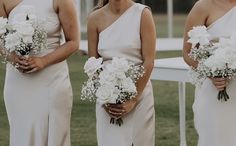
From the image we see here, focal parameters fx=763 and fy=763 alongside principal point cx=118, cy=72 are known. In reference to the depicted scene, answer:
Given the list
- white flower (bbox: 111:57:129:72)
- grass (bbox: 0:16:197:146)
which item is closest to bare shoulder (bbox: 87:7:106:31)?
white flower (bbox: 111:57:129:72)

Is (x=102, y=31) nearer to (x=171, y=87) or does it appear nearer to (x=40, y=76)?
(x=40, y=76)

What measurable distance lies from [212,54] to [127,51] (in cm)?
66

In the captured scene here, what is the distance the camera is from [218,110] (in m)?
5.38

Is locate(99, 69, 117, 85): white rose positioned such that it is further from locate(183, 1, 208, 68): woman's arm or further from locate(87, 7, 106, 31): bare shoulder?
locate(183, 1, 208, 68): woman's arm

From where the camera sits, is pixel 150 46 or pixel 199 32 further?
pixel 150 46

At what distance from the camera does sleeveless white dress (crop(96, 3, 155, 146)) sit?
5.55 m

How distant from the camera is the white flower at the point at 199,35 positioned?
17.0 feet

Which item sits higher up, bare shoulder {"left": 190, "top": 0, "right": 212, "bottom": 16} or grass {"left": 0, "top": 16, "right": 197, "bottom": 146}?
bare shoulder {"left": 190, "top": 0, "right": 212, "bottom": 16}

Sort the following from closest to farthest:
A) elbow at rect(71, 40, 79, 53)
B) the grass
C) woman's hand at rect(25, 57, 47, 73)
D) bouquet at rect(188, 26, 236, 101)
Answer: bouquet at rect(188, 26, 236, 101) < woman's hand at rect(25, 57, 47, 73) < elbow at rect(71, 40, 79, 53) < the grass

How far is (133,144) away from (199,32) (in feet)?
3.43

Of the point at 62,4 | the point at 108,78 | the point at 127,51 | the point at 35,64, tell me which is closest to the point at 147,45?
the point at 127,51

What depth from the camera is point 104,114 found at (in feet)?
18.4

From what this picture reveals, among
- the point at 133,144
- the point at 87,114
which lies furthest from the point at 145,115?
the point at 87,114

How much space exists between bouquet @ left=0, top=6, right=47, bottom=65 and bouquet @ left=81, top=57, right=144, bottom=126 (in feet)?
1.55
